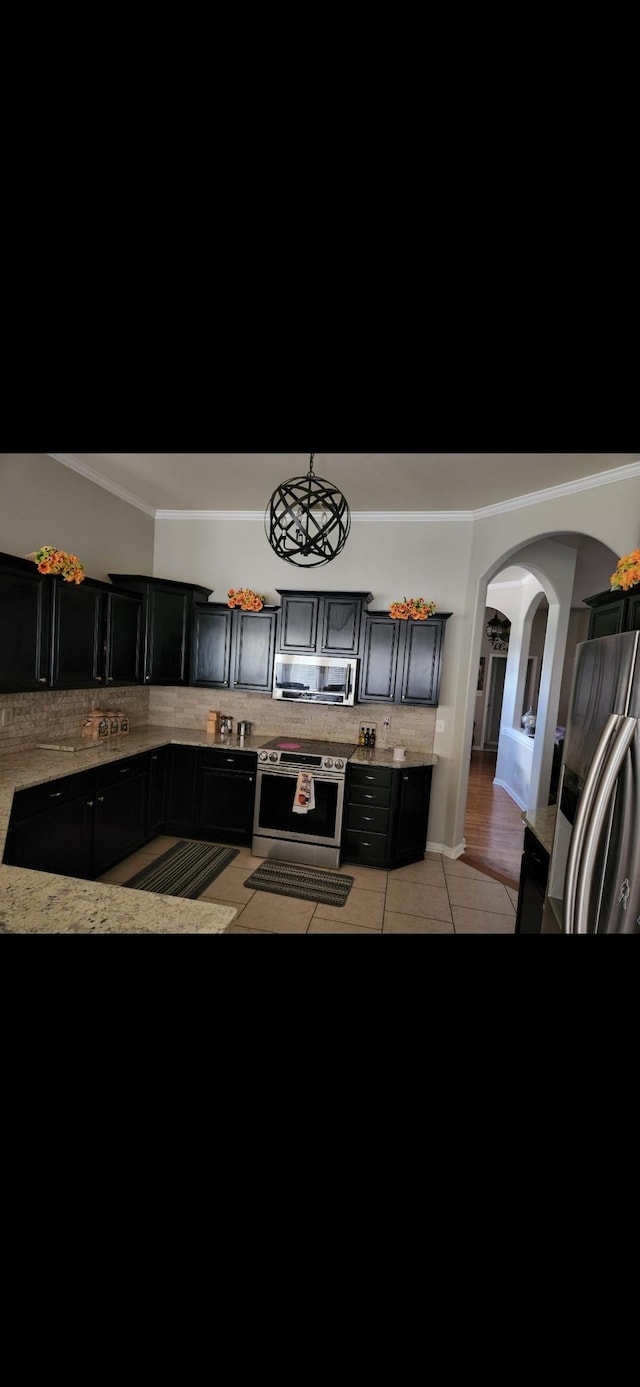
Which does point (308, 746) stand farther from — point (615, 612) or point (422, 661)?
point (615, 612)

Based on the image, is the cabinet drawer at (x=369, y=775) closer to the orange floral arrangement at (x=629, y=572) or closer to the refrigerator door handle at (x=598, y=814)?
the orange floral arrangement at (x=629, y=572)

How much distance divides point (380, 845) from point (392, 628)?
1.85 meters

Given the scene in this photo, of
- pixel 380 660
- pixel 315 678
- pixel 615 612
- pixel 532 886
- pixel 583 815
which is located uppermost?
pixel 615 612

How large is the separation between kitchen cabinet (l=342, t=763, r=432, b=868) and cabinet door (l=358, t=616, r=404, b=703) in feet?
2.25

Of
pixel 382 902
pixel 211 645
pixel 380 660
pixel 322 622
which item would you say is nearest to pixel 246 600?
pixel 211 645

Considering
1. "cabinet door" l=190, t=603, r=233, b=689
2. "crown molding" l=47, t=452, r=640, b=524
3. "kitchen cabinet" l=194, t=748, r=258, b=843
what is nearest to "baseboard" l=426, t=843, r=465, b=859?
"kitchen cabinet" l=194, t=748, r=258, b=843

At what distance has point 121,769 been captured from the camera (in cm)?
381

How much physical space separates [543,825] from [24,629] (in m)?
3.13

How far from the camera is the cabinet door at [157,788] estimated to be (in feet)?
14.1

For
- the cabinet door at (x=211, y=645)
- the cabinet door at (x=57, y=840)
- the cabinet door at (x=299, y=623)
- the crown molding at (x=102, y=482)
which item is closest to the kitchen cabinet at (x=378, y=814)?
the cabinet door at (x=299, y=623)

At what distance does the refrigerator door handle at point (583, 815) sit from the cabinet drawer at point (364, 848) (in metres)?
2.99

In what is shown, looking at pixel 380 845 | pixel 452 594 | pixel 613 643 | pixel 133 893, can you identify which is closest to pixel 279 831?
pixel 380 845

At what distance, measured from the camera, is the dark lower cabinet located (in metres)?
2.18
